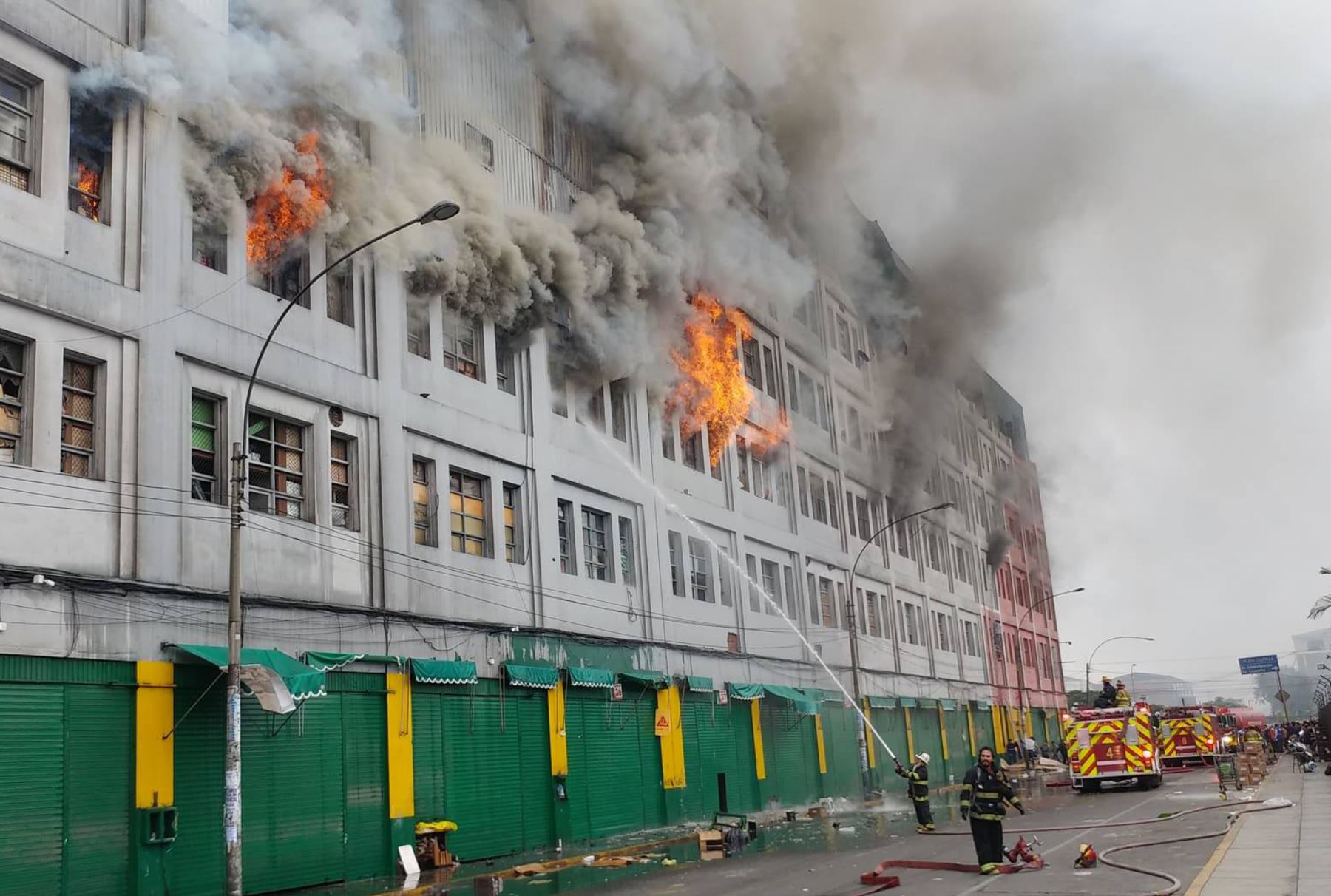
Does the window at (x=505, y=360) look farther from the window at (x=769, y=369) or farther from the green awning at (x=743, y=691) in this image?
the window at (x=769, y=369)

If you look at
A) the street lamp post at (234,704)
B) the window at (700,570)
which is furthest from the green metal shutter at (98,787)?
the window at (700,570)

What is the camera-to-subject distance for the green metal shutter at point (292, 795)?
17.5 m

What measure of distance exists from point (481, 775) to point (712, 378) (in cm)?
1578

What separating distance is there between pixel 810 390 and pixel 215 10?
27145 mm

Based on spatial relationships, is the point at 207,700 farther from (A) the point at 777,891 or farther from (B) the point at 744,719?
(B) the point at 744,719

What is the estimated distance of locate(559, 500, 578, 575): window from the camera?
88.1 ft

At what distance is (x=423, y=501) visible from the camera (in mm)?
22766

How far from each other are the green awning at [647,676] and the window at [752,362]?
11.6m

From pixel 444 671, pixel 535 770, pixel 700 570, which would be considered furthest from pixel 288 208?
pixel 700 570

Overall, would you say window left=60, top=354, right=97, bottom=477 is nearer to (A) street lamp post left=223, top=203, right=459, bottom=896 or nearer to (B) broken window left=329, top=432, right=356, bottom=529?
(A) street lamp post left=223, top=203, right=459, bottom=896

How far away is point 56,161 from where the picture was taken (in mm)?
16594

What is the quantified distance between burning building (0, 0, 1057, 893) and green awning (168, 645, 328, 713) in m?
0.10

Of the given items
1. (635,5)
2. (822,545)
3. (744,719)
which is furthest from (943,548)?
(635,5)

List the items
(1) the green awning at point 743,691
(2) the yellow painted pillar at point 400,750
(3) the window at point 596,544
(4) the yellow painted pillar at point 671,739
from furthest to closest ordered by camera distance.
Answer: (1) the green awning at point 743,691 < (4) the yellow painted pillar at point 671,739 < (3) the window at point 596,544 < (2) the yellow painted pillar at point 400,750
